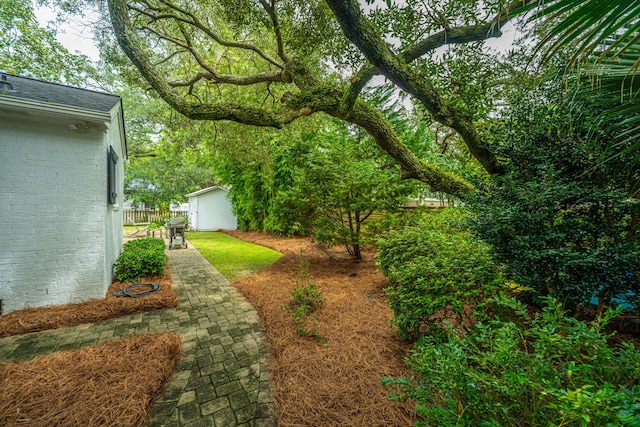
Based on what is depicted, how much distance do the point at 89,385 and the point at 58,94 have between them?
4.46 meters

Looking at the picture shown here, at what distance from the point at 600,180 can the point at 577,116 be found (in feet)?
2.06

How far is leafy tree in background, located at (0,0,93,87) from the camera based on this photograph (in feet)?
26.3

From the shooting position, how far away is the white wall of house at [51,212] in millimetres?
3359

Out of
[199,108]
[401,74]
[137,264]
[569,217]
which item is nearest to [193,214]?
[137,264]

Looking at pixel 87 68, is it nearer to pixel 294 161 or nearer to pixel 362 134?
pixel 294 161

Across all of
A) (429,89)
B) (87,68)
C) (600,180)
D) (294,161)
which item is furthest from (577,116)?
(87,68)

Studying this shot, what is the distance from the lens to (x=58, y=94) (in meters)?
3.86

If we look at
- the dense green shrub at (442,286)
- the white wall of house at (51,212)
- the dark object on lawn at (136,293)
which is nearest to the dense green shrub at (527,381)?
the dense green shrub at (442,286)

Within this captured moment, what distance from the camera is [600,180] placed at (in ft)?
7.22

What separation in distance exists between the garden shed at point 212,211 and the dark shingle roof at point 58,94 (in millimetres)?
11510

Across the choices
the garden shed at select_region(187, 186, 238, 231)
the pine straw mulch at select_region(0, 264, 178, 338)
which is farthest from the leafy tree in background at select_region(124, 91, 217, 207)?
the pine straw mulch at select_region(0, 264, 178, 338)

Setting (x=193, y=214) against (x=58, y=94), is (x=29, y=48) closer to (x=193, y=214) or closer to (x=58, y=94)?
(x=58, y=94)

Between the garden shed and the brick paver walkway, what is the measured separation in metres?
12.7

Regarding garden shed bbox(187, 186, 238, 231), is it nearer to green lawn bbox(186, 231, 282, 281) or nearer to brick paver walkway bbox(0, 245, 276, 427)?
green lawn bbox(186, 231, 282, 281)
